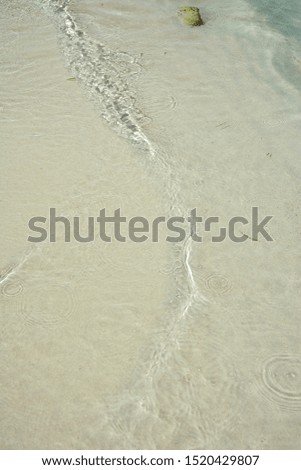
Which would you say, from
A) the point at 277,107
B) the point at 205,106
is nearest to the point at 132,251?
the point at 205,106

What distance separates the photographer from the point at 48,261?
3.48 m

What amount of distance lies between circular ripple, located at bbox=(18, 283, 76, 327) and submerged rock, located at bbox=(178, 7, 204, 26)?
436 cm

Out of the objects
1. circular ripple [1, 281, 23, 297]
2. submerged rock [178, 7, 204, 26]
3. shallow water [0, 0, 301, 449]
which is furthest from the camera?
submerged rock [178, 7, 204, 26]

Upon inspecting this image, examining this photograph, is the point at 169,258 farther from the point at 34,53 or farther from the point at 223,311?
the point at 34,53

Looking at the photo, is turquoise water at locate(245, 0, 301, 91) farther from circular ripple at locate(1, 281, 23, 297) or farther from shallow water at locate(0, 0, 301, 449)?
circular ripple at locate(1, 281, 23, 297)

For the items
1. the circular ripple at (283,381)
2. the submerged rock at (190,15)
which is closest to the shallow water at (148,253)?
the circular ripple at (283,381)

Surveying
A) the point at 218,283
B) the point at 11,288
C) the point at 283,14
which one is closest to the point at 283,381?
the point at 218,283

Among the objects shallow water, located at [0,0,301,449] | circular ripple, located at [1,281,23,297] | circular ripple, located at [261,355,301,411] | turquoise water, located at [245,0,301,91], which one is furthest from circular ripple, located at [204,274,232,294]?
turquoise water, located at [245,0,301,91]

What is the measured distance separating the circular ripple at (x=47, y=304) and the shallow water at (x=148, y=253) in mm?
10

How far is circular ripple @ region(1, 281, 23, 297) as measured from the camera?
10.8ft

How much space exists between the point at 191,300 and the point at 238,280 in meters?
0.39

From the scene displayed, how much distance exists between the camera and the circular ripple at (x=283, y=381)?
112 inches

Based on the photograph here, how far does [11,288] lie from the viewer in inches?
131
